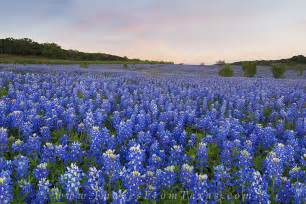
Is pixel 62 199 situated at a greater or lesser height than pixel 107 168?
lesser

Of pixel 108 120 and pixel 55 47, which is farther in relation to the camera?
pixel 55 47

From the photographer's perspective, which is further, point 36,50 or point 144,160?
point 36,50

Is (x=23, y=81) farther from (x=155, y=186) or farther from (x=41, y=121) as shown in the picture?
(x=155, y=186)

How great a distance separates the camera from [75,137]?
597cm

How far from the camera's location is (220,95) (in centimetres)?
1152

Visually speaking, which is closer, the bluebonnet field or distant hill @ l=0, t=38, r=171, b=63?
the bluebonnet field

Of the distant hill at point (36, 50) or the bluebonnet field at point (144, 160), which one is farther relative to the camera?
the distant hill at point (36, 50)

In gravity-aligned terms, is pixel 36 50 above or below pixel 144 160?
above

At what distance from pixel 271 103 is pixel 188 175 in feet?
21.7

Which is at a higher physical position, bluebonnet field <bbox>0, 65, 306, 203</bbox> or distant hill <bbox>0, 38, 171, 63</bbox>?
distant hill <bbox>0, 38, 171, 63</bbox>

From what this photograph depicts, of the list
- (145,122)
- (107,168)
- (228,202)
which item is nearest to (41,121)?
(145,122)

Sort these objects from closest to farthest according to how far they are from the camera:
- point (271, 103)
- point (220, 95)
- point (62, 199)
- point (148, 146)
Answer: point (62, 199) → point (148, 146) → point (271, 103) → point (220, 95)

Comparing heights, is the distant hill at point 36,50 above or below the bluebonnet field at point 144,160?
above

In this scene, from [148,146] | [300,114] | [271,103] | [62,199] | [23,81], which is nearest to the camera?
[62,199]
